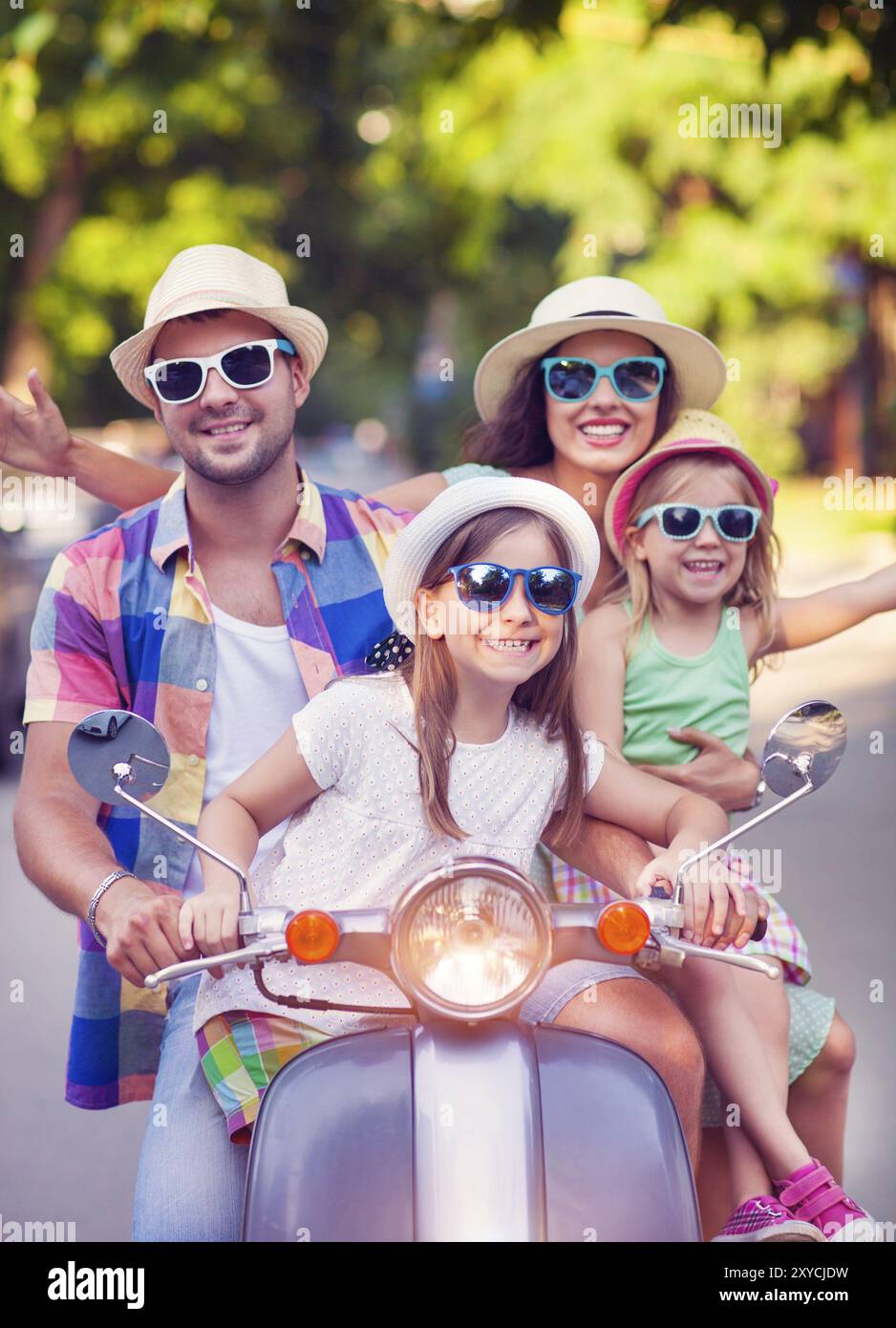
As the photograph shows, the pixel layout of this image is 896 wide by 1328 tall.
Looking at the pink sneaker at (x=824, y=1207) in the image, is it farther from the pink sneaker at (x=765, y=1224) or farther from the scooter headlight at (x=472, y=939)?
the scooter headlight at (x=472, y=939)

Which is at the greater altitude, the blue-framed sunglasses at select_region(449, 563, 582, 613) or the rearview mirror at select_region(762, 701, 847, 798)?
the blue-framed sunglasses at select_region(449, 563, 582, 613)

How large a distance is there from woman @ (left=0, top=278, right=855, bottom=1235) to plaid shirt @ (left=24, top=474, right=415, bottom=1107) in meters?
0.44

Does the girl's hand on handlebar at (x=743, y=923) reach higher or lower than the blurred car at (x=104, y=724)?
lower

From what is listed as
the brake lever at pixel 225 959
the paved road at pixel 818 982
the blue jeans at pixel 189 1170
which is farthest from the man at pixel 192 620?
the paved road at pixel 818 982

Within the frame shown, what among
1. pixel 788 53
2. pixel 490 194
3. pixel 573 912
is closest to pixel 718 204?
pixel 490 194

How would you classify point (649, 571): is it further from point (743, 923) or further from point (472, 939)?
point (472, 939)

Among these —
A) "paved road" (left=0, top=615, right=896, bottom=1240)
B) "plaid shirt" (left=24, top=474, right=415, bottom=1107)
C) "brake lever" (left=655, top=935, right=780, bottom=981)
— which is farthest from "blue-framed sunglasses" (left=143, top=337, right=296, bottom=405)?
"paved road" (left=0, top=615, right=896, bottom=1240)

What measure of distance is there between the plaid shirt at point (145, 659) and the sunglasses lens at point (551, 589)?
66cm

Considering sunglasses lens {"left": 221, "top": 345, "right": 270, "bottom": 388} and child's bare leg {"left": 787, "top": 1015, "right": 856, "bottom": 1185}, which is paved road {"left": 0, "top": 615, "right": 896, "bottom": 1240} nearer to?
child's bare leg {"left": 787, "top": 1015, "right": 856, "bottom": 1185}

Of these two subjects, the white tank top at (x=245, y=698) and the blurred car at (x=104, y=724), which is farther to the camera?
the white tank top at (x=245, y=698)

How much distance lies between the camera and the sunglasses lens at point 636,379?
325 centimetres

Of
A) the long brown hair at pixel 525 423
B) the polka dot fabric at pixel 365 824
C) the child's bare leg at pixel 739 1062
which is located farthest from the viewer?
the long brown hair at pixel 525 423

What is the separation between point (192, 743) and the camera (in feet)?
9.42

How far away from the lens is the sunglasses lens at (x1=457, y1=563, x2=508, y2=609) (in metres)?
2.32
